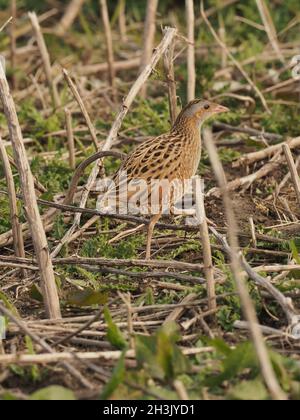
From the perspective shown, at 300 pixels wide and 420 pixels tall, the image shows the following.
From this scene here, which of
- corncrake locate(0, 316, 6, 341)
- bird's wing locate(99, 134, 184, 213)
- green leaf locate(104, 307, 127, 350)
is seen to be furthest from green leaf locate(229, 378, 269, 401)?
bird's wing locate(99, 134, 184, 213)

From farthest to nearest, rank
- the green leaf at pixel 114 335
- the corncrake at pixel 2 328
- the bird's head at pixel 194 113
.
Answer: the bird's head at pixel 194 113 → the corncrake at pixel 2 328 → the green leaf at pixel 114 335

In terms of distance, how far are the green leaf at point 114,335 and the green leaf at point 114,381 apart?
347mm

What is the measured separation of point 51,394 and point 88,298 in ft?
2.81

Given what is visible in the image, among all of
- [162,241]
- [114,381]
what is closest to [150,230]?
[162,241]

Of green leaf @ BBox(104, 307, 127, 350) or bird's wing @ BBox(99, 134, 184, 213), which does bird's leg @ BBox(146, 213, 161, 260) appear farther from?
green leaf @ BBox(104, 307, 127, 350)

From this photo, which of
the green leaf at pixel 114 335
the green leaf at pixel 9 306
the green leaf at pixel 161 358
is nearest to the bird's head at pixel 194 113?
the green leaf at pixel 9 306

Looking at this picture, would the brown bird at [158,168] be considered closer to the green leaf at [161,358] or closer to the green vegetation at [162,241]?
the green vegetation at [162,241]

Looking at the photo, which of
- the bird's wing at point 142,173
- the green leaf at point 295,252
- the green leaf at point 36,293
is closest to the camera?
the green leaf at point 36,293

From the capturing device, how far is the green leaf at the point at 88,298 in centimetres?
442

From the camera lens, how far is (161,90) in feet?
25.5

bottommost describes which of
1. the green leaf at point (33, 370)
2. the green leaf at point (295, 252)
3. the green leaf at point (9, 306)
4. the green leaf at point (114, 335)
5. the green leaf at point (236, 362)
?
the green leaf at point (236, 362)

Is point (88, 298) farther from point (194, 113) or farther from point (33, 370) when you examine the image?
point (194, 113)

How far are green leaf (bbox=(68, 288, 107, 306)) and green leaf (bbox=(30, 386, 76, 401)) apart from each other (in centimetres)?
82

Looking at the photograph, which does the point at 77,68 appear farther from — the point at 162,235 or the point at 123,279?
the point at 123,279
